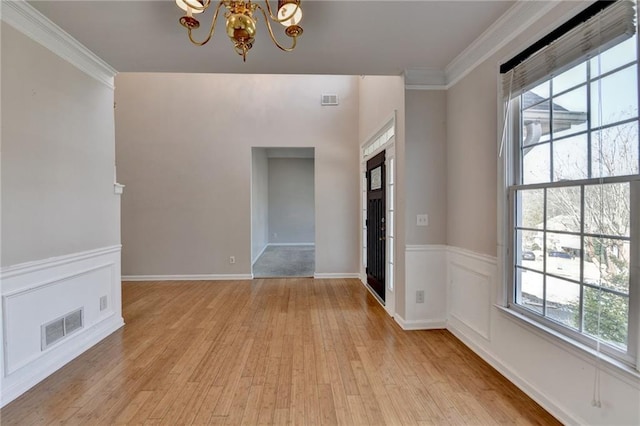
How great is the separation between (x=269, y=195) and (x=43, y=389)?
7.90m

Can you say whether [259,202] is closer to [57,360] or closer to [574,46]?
[57,360]

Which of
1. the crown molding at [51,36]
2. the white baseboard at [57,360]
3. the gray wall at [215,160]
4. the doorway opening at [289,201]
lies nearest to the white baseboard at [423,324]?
the gray wall at [215,160]

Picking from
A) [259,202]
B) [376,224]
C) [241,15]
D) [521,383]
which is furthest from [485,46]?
[259,202]

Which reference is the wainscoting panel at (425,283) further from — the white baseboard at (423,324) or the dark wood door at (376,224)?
the dark wood door at (376,224)

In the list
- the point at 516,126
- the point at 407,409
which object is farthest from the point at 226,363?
the point at 516,126

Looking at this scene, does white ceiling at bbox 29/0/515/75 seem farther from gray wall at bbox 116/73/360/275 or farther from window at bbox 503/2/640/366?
gray wall at bbox 116/73/360/275

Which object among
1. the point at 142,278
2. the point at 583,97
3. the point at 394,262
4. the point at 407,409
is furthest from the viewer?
the point at 142,278

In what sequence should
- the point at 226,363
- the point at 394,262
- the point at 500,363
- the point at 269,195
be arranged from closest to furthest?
the point at 500,363, the point at 226,363, the point at 394,262, the point at 269,195

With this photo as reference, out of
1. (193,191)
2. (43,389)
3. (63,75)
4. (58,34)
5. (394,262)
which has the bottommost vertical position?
(43,389)

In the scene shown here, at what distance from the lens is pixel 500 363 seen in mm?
2268

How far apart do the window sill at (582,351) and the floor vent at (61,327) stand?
11.4 ft

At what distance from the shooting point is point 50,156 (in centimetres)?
229

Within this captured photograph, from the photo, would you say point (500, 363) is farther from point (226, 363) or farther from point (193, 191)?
point (193, 191)

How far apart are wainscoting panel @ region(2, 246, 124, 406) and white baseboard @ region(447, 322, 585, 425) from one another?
11.3 ft
